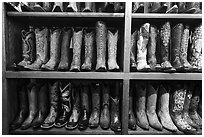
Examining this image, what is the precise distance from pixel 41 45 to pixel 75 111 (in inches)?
23.9

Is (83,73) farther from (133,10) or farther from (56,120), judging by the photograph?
Result: (133,10)

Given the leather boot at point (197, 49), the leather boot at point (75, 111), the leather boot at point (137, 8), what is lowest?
the leather boot at point (75, 111)

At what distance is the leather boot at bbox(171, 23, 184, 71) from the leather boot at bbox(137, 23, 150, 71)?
0.21m

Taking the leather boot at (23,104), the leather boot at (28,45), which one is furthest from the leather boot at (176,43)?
the leather boot at (23,104)

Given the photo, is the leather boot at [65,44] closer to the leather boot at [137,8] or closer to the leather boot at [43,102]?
the leather boot at [43,102]

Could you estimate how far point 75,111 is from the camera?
1517 millimetres

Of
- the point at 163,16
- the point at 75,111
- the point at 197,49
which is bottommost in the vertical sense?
the point at 75,111

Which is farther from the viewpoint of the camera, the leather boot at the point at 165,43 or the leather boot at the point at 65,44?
the leather boot at the point at 65,44

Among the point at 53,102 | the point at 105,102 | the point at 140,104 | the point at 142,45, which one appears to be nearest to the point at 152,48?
the point at 142,45

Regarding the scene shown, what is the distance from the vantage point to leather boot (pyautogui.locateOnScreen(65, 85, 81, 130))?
55.6 inches

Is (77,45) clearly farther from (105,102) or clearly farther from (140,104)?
(140,104)

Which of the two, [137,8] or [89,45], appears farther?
[89,45]

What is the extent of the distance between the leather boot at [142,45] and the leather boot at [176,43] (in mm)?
212

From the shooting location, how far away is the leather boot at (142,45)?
139 centimetres
